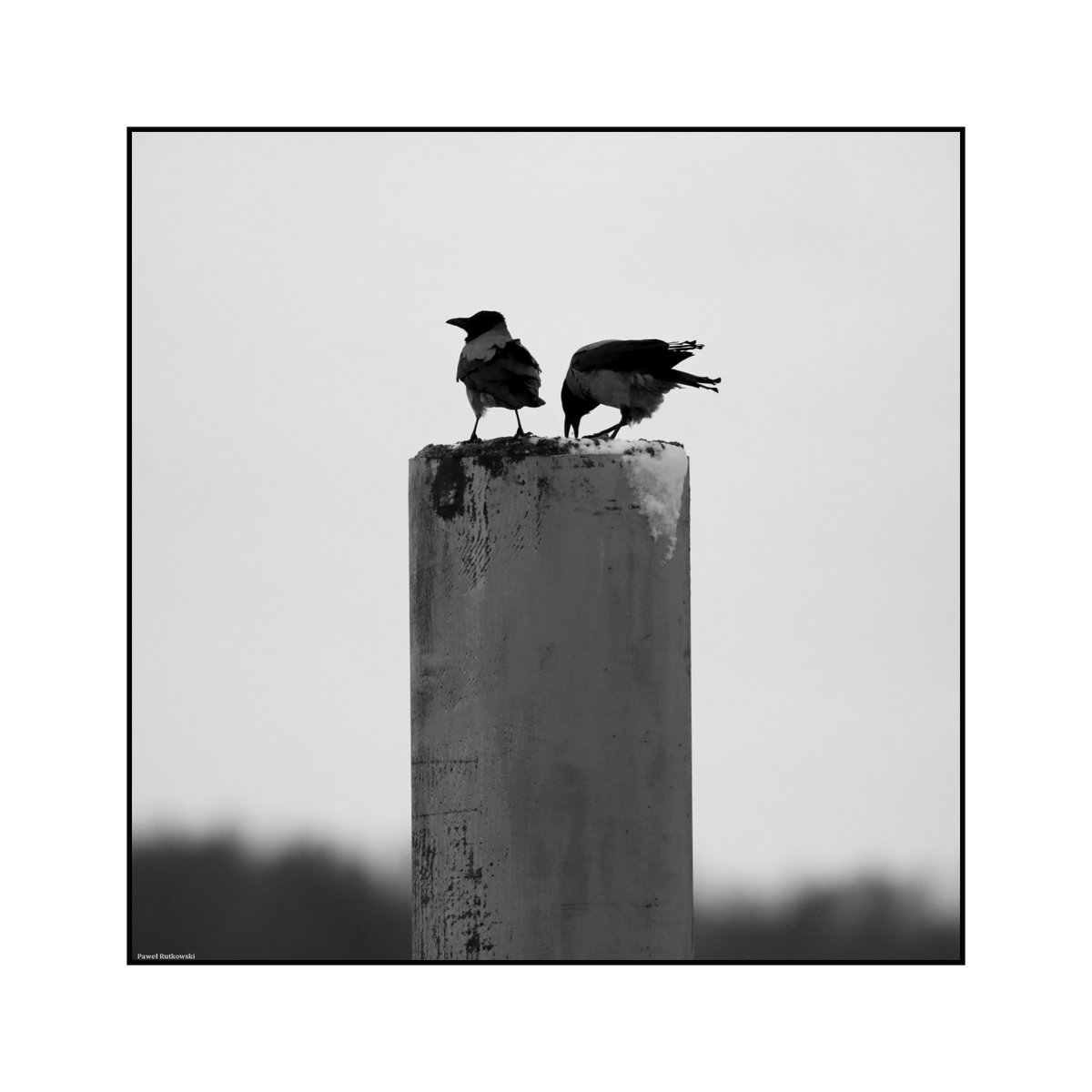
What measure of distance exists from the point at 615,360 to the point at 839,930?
5.53 metres

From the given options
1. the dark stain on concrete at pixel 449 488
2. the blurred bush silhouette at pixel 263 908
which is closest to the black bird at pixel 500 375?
the dark stain on concrete at pixel 449 488

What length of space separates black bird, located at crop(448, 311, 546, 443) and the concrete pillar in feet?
2.88

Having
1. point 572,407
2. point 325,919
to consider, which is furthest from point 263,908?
point 572,407

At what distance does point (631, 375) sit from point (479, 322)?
0.69m

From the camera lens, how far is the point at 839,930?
30.3ft

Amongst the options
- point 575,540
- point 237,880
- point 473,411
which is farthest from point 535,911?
point 237,880

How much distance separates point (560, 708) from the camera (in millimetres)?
4047

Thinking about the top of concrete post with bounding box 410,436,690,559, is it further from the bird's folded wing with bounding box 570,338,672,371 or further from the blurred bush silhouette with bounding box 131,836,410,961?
the blurred bush silhouette with bounding box 131,836,410,961

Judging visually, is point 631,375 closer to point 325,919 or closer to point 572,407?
point 572,407

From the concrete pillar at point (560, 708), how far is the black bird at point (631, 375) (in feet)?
2.86

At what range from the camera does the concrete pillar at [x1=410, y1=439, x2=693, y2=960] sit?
4.06 m

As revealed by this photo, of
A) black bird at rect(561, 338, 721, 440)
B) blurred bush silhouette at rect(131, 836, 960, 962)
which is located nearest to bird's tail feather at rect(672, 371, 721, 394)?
black bird at rect(561, 338, 721, 440)

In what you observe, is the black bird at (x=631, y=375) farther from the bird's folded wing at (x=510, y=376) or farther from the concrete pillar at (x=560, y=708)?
the concrete pillar at (x=560, y=708)
